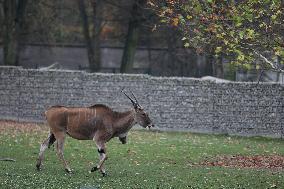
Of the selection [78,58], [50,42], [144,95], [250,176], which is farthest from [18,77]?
[78,58]

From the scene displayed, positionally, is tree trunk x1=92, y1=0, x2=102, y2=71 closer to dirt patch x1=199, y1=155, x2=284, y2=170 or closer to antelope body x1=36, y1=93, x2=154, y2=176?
dirt patch x1=199, y1=155, x2=284, y2=170

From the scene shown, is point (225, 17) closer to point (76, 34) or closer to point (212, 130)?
point (212, 130)

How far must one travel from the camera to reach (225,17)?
16.5 m

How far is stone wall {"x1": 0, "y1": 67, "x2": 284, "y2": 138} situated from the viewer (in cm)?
2995

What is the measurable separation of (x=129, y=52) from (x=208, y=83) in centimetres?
1095

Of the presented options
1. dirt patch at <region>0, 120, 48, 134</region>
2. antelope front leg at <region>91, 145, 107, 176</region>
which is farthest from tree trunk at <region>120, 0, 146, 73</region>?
antelope front leg at <region>91, 145, 107, 176</region>

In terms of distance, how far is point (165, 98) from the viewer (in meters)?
31.6

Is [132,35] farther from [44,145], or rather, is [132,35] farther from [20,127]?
[44,145]

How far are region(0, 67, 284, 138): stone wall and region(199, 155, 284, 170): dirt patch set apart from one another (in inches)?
278

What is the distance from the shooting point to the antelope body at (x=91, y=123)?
17.4 m

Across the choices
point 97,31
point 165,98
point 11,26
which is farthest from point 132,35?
point 165,98

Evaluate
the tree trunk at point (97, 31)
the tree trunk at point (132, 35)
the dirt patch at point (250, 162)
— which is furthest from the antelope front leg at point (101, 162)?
the tree trunk at point (97, 31)

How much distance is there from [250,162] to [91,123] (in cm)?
586

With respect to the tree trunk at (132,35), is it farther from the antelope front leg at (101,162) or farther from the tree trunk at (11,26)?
the antelope front leg at (101,162)
